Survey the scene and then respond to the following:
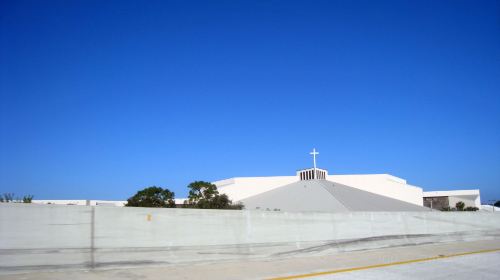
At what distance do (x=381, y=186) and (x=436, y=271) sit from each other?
7204 cm

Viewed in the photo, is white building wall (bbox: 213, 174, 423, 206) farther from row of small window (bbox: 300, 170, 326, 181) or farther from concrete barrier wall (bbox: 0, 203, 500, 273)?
concrete barrier wall (bbox: 0, 203, 500, 273)

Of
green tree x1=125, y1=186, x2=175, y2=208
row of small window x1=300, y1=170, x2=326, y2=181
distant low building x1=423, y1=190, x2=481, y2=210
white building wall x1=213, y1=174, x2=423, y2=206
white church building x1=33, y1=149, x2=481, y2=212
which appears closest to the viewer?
green tree x1=125, y1=186, x2=175, y2=208

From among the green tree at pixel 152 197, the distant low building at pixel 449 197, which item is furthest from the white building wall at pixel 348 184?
the green tree at pixel 152 197

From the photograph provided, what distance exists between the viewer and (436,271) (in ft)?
41.1

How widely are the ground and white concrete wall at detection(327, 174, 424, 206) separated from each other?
65.8 meters

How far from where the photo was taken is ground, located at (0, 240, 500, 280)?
10406 mm

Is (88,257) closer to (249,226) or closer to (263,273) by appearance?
(263,273)

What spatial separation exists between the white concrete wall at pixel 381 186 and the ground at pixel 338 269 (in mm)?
65772

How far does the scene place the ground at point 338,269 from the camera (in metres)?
10.4

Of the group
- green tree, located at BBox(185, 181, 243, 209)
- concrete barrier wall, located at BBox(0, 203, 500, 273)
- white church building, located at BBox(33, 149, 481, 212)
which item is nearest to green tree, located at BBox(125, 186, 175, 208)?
green tree, located at BBox(185, 181, 243, 209)

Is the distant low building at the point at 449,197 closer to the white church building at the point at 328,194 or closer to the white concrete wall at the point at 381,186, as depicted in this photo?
the white church building at the point at 328,194

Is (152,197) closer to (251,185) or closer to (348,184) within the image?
(251,185)

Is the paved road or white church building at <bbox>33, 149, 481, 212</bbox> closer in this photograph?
the paved road

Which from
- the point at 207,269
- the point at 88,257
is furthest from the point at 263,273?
the point at 88,257
